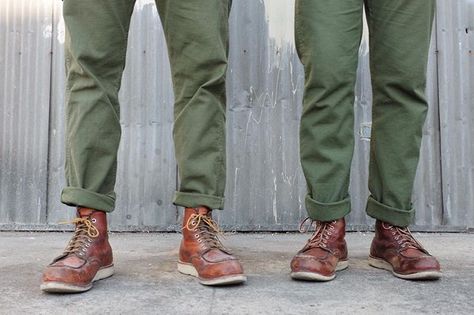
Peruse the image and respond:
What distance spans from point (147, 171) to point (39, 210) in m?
0.72

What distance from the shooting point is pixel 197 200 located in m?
1.55

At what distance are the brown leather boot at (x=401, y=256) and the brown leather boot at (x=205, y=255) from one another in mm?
509

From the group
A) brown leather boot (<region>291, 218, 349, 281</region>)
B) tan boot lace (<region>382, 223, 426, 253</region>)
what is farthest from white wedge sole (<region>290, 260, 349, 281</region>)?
tan boot lace (<region>382, 223, 426, 253</region>)

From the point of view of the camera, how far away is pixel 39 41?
311 centimetres

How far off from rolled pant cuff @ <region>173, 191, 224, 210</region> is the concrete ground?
23 cm

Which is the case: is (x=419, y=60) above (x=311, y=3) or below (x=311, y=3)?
below

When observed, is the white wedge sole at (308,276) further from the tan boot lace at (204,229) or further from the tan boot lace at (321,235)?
the tan boot lace at (204,229)

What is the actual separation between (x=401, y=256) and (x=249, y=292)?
524mm

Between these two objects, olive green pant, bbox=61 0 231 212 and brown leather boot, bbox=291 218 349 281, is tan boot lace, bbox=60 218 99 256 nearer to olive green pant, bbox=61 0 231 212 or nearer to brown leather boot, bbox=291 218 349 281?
olive green pant, bbox=61 0 231 212

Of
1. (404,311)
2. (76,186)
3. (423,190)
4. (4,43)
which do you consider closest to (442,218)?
(423,190)

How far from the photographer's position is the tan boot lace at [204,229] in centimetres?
151

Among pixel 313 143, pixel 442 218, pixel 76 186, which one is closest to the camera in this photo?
pixel 76 186

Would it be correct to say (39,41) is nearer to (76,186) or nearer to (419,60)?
(76,186)

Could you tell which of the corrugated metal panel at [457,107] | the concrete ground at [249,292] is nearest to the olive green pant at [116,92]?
the concrete ground at [249,292]
